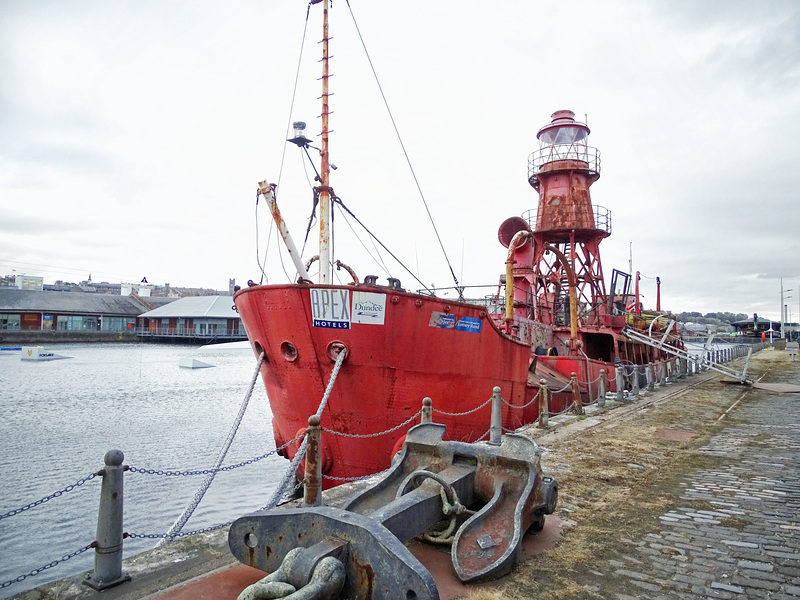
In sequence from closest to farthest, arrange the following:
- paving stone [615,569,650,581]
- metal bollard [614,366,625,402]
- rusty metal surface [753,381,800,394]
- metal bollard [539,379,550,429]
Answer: paving stone [615,569,650,581], metal bollard [539,379,550,429], metal bollard [614,366,625,402], rusty metal surface [753,381,800,394]

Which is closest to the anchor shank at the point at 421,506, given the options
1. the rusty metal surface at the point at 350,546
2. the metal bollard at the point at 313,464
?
the rusty metal surface at the point at 350,546

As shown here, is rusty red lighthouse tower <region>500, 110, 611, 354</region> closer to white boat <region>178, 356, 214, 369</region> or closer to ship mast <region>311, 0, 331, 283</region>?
ship mast <region>311, 0, 331, 283</region>

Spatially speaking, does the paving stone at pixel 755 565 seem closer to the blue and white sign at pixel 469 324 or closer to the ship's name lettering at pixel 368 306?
the ship's name lettering at pixel 368 306

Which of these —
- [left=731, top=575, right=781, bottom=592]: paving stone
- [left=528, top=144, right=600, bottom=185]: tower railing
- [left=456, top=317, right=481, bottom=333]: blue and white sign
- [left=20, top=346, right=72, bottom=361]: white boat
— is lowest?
[left=20, top=346, right=72, bottom=361]: white boat

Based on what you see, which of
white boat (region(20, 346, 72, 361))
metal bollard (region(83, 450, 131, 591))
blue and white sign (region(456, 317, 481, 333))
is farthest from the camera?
white boat (region(20, 346, 72, 361))

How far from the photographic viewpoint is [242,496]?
9992mm

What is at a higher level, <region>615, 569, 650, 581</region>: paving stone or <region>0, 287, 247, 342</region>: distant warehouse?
<region>0, 287, 247, 342</region>: distant warehouse

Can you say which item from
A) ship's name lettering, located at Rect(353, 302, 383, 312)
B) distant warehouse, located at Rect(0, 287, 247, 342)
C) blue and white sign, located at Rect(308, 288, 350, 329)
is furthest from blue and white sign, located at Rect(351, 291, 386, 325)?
distant warehouse, located at Rect(0, 287, 247, 342)

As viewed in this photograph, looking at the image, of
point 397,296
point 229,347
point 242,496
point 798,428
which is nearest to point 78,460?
point 242,496

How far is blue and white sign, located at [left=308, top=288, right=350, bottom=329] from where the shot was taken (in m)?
7.00

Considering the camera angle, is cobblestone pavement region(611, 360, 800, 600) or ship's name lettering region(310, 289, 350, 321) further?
ship's name lettering region(310, 289, 350, 321)

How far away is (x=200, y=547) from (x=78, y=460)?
10613mm

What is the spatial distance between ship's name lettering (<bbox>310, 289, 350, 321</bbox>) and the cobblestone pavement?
437 centimetres

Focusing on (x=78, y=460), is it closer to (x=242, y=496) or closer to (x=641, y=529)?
(x=242, y=496)
